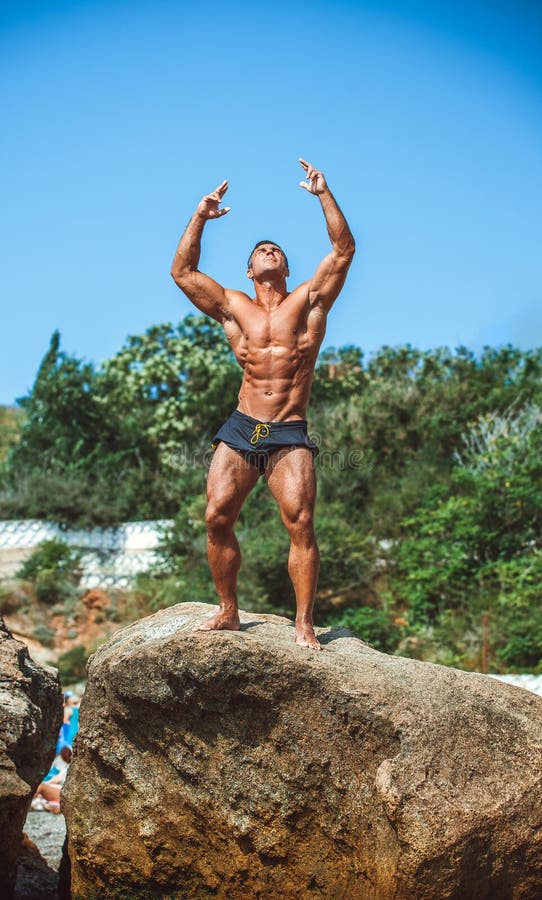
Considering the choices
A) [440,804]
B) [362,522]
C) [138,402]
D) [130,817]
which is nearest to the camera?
[440,804]

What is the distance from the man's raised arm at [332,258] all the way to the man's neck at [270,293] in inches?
9.3

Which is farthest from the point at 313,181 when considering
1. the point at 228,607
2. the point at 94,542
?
the point at 94,542

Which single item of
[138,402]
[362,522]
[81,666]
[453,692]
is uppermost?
[138,402]

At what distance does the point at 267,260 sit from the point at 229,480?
1.49 meters

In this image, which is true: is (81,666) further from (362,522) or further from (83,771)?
(83,771)

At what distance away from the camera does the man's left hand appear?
19.2 ft

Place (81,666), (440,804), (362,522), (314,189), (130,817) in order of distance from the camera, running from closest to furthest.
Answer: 1. (440,804)
2. (130,817)
3. (314,189)
4. (81,666)
5. (362,522)

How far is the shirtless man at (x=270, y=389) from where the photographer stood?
5.48 m

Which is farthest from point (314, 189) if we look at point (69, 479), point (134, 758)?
point (69, 479)

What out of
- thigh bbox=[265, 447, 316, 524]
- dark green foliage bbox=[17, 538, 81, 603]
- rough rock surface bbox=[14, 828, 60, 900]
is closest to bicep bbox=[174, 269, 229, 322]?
thigh bbox=[265, 447, 316, 524]

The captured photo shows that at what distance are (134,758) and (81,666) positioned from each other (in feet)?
34.1

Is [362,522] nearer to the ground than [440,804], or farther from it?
farther from it

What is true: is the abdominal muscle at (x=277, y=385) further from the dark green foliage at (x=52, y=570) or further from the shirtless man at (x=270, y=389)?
the dark green foliage at (x=52, y=570)

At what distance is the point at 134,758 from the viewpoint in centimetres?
509
